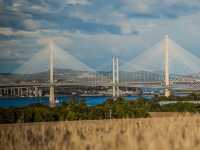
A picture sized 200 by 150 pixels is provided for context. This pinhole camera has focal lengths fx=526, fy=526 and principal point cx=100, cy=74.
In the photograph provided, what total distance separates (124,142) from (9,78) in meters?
62.4

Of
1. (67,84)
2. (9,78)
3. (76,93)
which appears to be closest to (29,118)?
(67,84)

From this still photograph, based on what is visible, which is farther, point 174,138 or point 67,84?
point 67,84

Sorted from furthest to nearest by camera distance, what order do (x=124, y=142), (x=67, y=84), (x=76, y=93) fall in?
1. (x=76, y=93)
2. (x=67, y=84)
3. (x=124, y=142)

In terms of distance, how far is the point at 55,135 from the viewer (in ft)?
18.4

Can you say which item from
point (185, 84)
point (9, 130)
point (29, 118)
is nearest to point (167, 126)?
point (9, 130)

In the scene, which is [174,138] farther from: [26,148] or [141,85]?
[141,85]

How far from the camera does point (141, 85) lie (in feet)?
208

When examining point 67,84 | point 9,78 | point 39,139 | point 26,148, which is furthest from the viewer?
point 9,78

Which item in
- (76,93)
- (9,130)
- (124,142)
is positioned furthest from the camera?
(76,93)

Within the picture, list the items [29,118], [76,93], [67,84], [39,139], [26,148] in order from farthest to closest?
1. [76,93]
2. [67,84]
3. [29,118]
4. [39,139]
5. [26,148]

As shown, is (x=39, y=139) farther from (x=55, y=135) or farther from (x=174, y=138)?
(x=174, y=138)

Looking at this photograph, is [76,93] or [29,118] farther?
[76,93]

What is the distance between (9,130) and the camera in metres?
6.36

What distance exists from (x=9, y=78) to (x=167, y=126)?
61.3 metres
